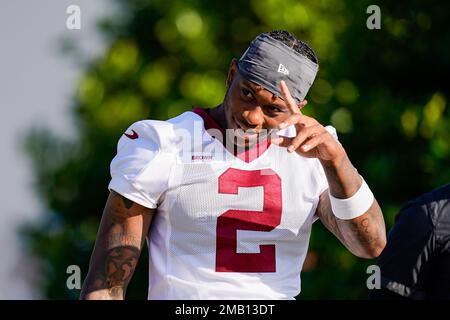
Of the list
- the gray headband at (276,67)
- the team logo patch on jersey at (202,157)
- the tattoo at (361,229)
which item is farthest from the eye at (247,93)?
the tattoo at (361,229)

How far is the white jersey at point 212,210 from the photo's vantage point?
15.1ft

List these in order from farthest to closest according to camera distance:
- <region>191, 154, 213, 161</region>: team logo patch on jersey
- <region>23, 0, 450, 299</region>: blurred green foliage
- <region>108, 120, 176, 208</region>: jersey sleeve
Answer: <region>23, 0, 450, 299</region>: blurred green foliage, <region>191, 154, 213, 161</region>: team logo patch on jersey, <region>108, 120, 176, 208</region>: jersey sleeve

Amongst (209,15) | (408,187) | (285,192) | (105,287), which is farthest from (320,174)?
(209,15)

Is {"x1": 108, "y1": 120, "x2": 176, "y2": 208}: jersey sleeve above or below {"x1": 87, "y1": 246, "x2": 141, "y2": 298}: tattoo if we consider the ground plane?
above

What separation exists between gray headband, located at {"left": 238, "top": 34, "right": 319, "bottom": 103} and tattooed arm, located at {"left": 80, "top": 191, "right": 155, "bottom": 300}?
2.41ft

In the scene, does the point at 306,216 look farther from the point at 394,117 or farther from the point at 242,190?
the point at 394,117

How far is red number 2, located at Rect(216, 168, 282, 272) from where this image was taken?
462 centimetres

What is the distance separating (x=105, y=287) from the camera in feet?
15.0

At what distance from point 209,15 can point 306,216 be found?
5627 millimetres

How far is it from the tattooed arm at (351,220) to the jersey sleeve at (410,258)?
0.35ft

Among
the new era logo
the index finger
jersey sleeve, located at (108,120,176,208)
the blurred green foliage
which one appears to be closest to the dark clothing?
the index finger

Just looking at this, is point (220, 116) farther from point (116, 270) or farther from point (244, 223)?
point (116, 270)

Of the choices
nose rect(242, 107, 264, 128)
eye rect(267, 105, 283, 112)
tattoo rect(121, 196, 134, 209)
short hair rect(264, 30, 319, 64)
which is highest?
short hair rect(264, 30, 319, 64)

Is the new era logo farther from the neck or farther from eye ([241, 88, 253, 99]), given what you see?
the neck
